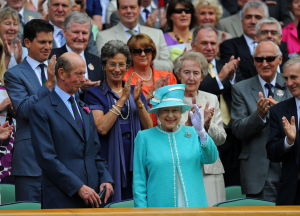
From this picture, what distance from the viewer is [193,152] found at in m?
6.73

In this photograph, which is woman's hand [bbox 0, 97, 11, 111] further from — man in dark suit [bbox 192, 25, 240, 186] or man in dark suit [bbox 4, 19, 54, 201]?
man in dark suit [bbox 192, 25, 240, 186]

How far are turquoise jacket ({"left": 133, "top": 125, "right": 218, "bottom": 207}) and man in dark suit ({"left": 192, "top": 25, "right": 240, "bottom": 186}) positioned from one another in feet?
7.57

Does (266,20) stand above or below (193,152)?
above

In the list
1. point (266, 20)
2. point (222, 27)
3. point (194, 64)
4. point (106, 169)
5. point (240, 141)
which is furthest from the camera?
point (222, 27)

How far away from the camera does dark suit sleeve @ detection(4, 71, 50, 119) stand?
7559 millimetres

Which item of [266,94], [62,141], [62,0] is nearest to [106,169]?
[62,141]

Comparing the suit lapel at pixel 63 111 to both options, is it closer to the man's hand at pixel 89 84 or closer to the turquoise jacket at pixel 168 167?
the turquoise jacket at pixel 168 167

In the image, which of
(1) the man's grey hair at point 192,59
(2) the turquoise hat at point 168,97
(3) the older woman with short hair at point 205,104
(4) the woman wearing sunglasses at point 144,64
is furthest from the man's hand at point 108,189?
(1) the man's grey hair at point 192,59

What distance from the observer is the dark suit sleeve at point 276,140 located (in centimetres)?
731

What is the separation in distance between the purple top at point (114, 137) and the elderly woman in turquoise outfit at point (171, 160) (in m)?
1.04

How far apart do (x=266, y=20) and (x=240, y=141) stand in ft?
5.36

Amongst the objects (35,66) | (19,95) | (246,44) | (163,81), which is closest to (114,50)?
(163,81)

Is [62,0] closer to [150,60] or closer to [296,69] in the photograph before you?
[150,60]

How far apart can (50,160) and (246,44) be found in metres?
4.08
